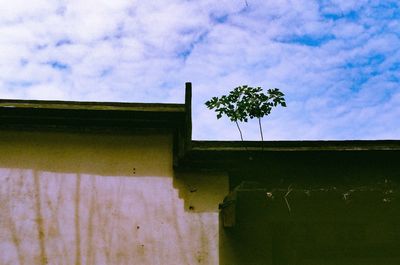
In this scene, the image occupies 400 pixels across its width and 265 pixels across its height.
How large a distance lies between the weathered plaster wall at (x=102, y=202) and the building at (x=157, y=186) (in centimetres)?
1

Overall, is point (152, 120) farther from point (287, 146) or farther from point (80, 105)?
point (287, 146)

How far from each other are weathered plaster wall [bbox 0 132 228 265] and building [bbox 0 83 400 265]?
0.04ft

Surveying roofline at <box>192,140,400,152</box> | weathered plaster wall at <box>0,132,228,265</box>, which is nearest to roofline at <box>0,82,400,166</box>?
roofline at <box>192,140,400,152</box>

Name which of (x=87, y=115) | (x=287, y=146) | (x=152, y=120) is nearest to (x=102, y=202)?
(x=87, y=115)

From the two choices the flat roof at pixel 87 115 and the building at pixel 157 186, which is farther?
the flat roof at pixel 87 115

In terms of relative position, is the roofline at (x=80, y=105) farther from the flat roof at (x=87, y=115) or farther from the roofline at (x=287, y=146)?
the roofline at (x=287, y=146)

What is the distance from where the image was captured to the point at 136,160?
243 inches

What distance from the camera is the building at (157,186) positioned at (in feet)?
19.1

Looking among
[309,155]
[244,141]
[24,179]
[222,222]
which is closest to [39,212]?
[24,179]

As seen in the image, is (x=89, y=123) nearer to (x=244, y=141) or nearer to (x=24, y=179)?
(x=24, y=179)

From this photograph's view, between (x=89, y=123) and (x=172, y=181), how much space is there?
1.41 metres

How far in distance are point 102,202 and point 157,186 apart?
765mm

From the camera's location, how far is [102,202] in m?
5.98

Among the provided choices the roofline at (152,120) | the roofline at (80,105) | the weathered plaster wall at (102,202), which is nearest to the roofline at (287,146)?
the roofline at (152,120)
